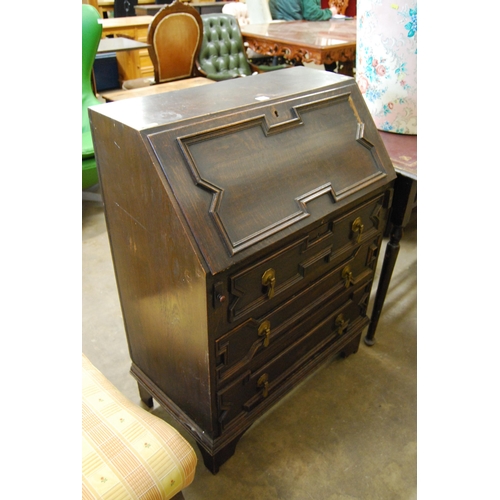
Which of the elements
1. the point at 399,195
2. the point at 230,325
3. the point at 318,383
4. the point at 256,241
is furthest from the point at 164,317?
the point at 399,195

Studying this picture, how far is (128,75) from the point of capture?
5121 mm

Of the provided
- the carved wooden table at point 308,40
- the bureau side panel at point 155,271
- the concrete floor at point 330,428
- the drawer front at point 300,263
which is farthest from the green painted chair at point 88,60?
the drawer front at point 300,263

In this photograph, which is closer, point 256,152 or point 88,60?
point 256,152

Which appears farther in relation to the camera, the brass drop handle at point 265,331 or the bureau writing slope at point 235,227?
the brass drop handle at point 265,331

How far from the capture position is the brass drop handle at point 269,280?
1.18 metres

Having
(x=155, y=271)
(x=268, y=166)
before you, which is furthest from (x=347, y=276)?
(x=155, y=271)

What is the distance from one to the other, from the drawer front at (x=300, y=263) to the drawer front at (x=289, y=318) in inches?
1.6

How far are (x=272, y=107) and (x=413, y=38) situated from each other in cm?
60

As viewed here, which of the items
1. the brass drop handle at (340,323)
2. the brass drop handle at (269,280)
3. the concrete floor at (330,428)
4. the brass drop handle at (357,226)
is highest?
the brass drop handle at (357,226)

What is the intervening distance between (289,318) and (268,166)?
51 cm

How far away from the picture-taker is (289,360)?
1.54m

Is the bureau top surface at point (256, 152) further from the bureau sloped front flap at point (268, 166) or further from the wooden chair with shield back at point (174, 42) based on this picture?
the wooden chair with shield back at point (174, 42)

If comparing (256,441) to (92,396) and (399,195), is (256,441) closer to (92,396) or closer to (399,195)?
(92,396)

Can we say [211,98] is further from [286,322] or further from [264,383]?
[264,383]
